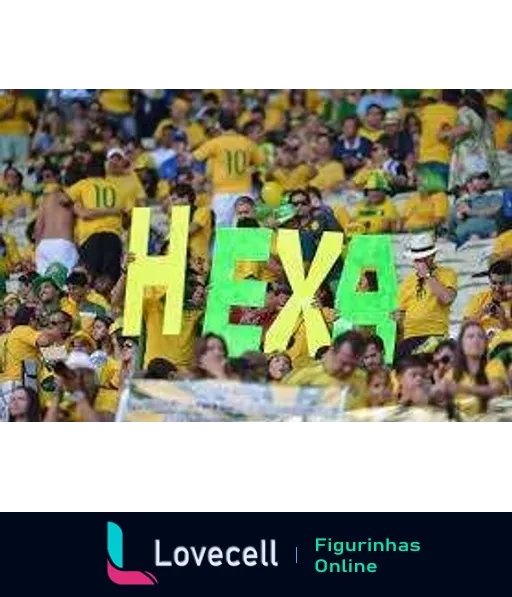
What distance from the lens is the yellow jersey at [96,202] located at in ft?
19.4

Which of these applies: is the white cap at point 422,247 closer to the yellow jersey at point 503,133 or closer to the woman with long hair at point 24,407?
the yellow jersey at point 503,133

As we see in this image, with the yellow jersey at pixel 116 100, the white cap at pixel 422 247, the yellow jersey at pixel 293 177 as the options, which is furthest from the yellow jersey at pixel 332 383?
the yellow jersey at pixel 116 100

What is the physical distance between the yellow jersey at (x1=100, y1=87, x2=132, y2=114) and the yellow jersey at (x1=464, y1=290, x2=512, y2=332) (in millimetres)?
1516

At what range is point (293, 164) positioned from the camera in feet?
19.7

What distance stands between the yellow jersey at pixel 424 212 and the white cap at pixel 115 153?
3.62 feet

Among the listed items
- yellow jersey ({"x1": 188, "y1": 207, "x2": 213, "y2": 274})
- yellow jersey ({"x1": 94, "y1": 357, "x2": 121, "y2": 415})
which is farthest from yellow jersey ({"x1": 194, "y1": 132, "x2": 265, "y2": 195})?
yellow jersey ({"x1": 94, "y1": 357, "x2": 121, "y2": 415})

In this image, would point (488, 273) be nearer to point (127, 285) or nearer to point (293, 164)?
point (293, 164)

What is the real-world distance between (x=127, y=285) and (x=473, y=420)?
136cm

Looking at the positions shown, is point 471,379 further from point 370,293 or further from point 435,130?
point 435,130

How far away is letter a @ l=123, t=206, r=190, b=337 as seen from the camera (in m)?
5.81

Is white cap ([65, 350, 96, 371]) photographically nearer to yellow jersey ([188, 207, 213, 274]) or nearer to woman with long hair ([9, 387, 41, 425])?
woman with long hair ([9, 387, 41, 425])
